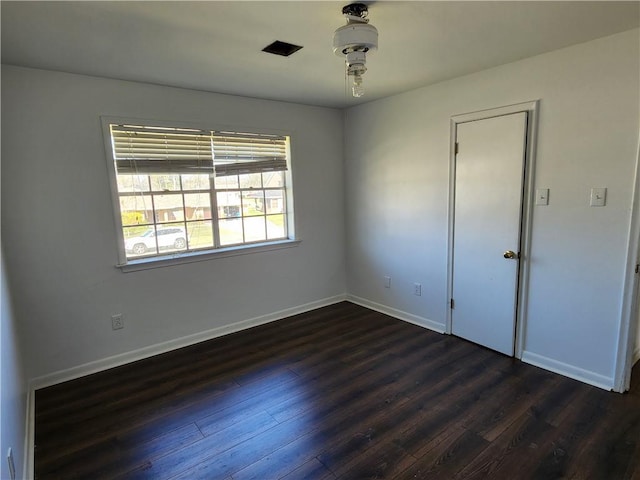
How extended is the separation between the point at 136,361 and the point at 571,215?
3659 mm

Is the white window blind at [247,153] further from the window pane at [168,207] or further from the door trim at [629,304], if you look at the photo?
the door trim at [629,304]

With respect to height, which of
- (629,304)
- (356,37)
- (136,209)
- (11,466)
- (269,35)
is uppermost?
(269,35)

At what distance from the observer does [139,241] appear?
10.3 feet

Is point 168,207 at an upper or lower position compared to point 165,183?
lower

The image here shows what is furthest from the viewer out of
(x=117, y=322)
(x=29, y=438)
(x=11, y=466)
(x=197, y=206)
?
(x=197, y=206)

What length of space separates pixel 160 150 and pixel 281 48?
1.47 metres

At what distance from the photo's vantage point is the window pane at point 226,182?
350 cm

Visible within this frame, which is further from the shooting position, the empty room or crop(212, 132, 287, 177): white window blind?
crop(212, 132, 287, 177): white window blind

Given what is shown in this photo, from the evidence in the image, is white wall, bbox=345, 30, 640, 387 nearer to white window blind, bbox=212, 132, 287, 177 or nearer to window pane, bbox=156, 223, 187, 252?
white window blind, bbox=212, 132, 287, 177

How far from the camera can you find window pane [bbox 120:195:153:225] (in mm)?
3021

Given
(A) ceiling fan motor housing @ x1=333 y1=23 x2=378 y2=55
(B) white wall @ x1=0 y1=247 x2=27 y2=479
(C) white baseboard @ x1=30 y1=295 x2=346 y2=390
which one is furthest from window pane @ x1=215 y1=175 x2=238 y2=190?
(A) ceiling fan motor housing @ x1=333 y1=23 x2=378 y2=55

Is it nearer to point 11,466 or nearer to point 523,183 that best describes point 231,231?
point 11,466

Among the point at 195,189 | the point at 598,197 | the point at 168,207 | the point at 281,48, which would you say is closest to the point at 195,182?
the point at 195,189

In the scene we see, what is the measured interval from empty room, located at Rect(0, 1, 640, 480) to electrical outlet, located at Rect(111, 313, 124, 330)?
2 centimetres
